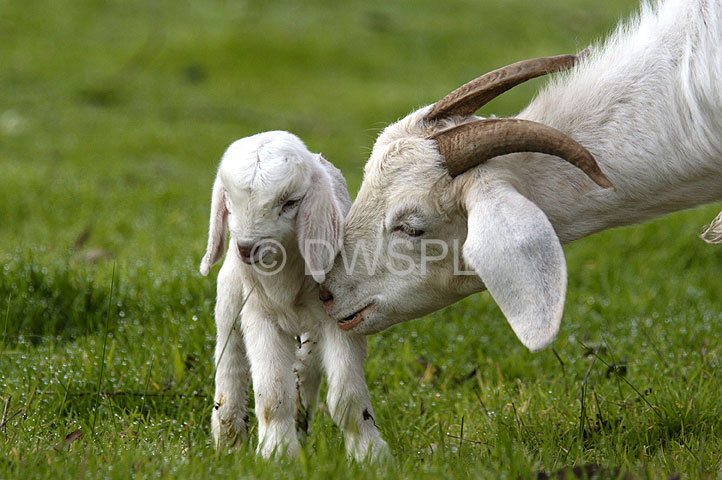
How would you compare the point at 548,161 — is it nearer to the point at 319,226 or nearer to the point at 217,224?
the point at 319,226

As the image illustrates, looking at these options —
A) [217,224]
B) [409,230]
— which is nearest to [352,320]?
[409,230]

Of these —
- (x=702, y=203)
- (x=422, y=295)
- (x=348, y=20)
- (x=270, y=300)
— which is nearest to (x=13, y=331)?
(x=270, y=300)

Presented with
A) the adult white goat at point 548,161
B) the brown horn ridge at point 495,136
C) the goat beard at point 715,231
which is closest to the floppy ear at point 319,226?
the adult white goat at point 548,161

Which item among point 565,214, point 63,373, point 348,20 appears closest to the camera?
point 565,214

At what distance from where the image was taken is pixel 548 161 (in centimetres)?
334

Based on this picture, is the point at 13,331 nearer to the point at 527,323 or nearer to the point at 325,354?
the point at 325,354

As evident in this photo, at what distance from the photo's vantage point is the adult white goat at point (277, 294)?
10.1 feet

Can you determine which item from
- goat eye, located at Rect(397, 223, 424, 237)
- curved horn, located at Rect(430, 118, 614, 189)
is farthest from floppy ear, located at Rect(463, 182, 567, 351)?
goat eye, located at Rect(397, 223, 424, 237)

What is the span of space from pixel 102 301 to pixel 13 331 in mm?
513

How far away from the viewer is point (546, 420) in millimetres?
3754

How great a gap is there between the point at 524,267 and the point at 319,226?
2.56 feet

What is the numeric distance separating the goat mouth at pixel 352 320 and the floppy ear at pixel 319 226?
0.68 feet

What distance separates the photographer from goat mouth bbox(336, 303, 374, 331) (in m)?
3.35

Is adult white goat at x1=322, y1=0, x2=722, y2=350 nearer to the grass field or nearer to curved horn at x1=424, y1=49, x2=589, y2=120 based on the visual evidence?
curved horn at x1=424, y1=49, x2=589, y2=120
